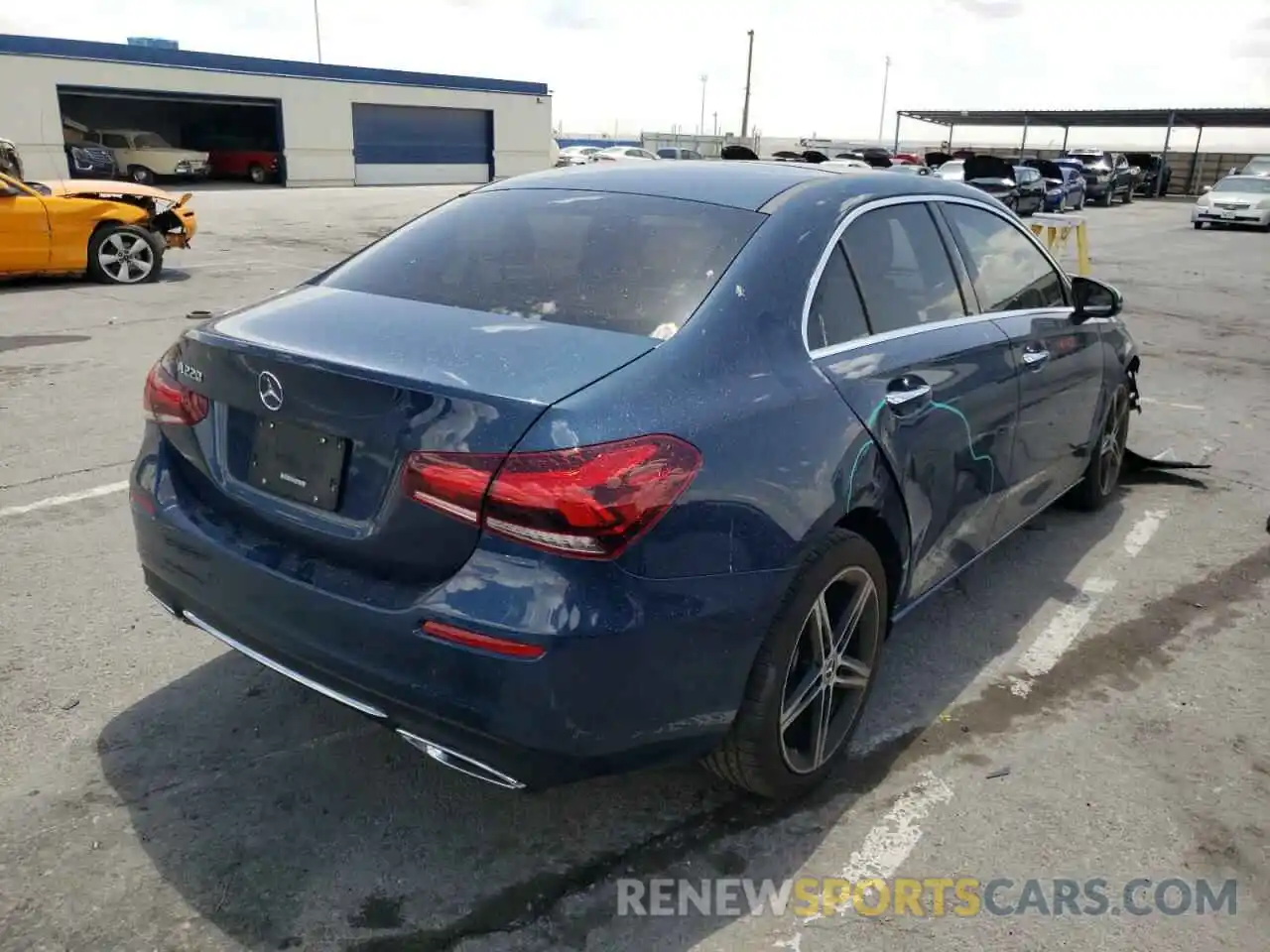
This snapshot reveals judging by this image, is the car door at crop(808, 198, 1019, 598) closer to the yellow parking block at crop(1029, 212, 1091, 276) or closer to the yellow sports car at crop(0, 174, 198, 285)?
the yellow parking block at crop(1029, 212, 1091, 276)

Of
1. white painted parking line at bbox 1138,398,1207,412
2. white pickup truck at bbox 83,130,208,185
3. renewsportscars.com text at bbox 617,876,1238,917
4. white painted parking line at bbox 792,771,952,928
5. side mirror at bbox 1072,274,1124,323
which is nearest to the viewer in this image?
renewsportscars.com text at bbox 617,876,1238,917

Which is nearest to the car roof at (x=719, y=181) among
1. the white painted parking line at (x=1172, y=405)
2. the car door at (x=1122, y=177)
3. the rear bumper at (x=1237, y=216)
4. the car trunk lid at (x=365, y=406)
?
the car trunk lid at (x=365, y=406)

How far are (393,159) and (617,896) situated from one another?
4104cm

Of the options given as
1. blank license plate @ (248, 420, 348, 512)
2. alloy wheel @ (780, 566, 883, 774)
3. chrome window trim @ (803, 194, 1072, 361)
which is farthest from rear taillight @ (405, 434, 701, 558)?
chrome window trim @ (803, 194, 1072, 361)

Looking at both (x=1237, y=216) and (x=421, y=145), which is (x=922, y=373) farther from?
(x=421, y=145)

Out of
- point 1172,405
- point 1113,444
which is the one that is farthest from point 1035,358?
point 1172,405

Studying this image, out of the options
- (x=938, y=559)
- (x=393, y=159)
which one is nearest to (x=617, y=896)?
(x=938, y=559)

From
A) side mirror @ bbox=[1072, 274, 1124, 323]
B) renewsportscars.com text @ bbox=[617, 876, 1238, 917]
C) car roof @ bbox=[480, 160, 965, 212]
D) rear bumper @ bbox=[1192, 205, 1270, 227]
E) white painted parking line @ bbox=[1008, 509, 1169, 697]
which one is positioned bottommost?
white painted parking line @ bbox=[1008, 509, 1169, 697]

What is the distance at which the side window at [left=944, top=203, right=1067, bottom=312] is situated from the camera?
3.73m

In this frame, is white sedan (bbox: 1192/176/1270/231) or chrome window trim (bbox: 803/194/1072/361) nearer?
chrome window trim (bbox: 803/194/1072/361)

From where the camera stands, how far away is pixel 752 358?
2535 mm

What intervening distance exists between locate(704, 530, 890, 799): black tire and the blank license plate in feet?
3.62

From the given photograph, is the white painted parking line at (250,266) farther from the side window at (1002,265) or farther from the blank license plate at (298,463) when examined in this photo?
the blank license plate at (298,463)

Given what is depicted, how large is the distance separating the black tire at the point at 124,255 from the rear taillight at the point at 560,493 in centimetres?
1141
